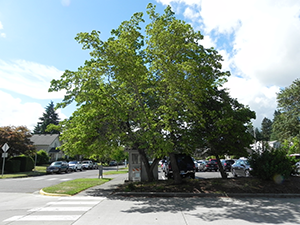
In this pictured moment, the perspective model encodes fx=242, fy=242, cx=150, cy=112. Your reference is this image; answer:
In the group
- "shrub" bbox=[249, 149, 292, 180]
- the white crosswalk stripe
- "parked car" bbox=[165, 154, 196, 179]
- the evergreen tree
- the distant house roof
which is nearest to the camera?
the white crosswalk stripe

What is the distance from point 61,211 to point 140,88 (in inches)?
275

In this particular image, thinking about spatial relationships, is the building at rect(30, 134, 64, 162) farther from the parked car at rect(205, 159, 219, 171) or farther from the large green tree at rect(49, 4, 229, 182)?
the large green tree at rect(49, 4, 229, 182)

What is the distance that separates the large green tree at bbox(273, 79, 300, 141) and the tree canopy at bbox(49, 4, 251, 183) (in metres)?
27.9

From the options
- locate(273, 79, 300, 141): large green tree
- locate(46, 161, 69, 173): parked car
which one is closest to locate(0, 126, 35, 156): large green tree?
locate(46, 161, 69, 173): parked car

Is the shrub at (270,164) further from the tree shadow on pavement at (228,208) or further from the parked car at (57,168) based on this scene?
the parked car at (57,168)

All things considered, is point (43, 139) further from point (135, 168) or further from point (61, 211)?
point (61, 211)

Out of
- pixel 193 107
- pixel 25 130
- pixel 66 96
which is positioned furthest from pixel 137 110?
pixel 25 130

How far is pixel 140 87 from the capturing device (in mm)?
12680

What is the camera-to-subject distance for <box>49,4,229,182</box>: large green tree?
448 inches

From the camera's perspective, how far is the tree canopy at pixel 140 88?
449 inches

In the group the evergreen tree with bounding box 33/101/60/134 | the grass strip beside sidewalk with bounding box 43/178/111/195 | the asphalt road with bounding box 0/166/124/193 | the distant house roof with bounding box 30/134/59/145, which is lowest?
the asphalt road with bounding box 0/166/124/193

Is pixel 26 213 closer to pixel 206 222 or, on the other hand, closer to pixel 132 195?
pixel 132 195

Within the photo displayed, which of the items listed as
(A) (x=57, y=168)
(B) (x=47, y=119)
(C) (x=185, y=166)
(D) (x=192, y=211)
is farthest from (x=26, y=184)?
(B) (x=47, y=119)

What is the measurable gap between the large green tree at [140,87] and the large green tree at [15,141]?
19210mm
